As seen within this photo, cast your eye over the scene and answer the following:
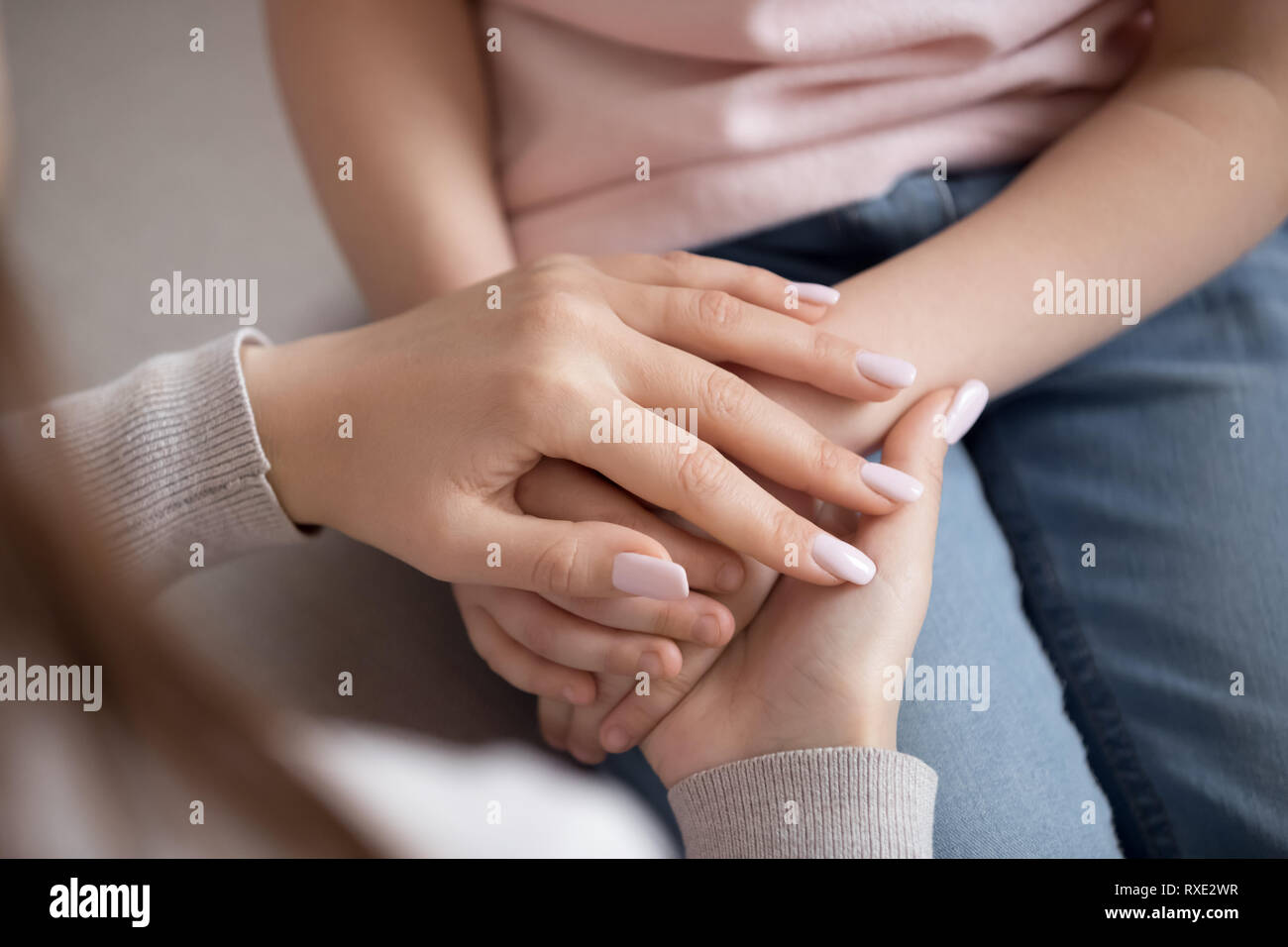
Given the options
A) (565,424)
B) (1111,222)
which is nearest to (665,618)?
(565,424)

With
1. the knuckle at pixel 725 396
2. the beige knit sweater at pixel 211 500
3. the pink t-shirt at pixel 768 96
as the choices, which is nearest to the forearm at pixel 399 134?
the pink t-shirt at pixel 768 96

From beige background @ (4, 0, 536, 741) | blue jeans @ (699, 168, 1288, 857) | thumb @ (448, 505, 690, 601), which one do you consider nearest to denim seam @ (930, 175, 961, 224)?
blue jeans @ (699, 168, 1288, 857)

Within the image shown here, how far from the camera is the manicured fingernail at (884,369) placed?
582 mm

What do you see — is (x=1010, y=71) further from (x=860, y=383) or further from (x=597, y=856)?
(x=597, y=856)

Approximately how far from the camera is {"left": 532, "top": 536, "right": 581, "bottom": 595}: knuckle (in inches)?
20.6

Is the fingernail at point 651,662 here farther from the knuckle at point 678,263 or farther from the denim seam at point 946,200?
the denim seam at point 946,200

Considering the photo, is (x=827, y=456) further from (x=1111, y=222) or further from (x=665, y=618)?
(x=1111, y=222)

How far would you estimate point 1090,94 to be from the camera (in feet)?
2.49

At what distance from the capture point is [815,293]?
0.61 metres

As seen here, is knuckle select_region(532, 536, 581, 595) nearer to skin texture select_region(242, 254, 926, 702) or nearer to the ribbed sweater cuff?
skin texture select_region(242, 254, 926, 702)

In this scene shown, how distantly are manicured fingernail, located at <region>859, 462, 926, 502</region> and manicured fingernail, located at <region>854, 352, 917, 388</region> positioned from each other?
0.06 metres

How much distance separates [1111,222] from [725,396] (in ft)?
1.11

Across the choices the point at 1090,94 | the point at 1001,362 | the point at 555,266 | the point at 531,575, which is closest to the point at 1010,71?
the point at 1090,94

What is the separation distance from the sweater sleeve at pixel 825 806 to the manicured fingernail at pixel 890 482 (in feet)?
0.50
